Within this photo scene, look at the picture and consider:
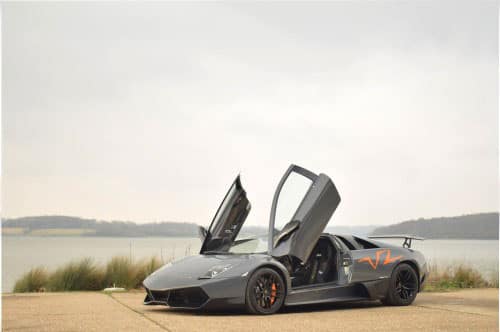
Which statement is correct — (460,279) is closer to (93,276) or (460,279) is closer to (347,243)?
(347,243)

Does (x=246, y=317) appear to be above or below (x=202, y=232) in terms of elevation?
below

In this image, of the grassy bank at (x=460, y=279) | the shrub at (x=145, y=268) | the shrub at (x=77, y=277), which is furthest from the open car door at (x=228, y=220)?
the grassy bank at (x=460, y=279)

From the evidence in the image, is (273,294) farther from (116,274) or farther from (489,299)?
(116,274)

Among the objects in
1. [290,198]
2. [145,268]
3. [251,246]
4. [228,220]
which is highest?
[290,198]

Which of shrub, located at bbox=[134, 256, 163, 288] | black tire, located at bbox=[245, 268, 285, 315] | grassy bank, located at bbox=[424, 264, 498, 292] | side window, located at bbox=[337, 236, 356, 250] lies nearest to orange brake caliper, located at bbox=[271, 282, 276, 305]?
black tire, located at bbox=[245, 268, 285, 315]

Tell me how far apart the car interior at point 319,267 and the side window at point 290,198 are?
72 cm

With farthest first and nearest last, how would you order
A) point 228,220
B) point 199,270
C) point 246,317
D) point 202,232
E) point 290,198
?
point 202,232
point 228,220
point 290,198
point 199,270
point 246,317

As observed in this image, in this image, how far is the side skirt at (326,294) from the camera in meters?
10.2

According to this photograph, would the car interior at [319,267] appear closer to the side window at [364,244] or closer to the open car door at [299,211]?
the open car door at [299,211]

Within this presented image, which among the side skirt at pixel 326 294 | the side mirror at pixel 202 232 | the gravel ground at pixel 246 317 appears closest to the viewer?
the gravel ground at pixel 246 317

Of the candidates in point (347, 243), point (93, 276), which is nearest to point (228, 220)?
point (347, 243)

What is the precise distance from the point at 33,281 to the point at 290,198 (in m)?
8.17

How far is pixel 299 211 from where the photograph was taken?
34.9ft

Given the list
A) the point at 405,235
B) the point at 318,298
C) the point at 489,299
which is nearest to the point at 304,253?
the point at 318,298
